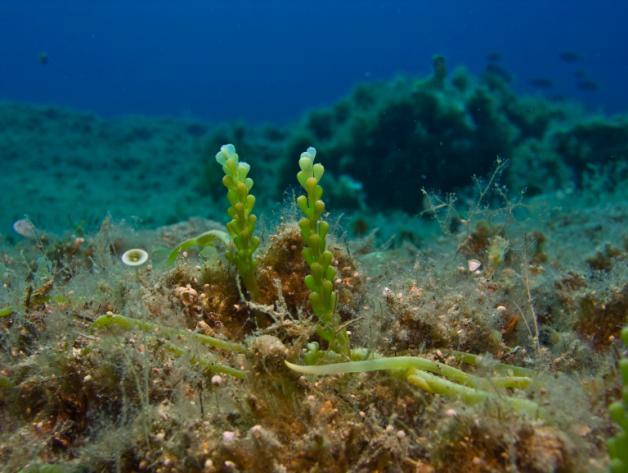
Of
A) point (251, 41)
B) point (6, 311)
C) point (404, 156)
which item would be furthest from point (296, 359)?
point (251, 41)

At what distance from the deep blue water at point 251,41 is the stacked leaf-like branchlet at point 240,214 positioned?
3993 inches

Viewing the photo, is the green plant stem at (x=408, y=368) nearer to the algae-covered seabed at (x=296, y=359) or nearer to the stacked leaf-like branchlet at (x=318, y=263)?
the algae-covered seabed at (x=296, y=359)

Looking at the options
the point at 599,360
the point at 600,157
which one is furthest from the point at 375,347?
the point at 600,157

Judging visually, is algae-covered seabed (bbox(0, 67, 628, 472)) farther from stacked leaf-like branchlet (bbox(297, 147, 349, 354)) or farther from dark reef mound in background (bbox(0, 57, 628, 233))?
dark reef mound in background (bbox(0, 57, 628, 233))

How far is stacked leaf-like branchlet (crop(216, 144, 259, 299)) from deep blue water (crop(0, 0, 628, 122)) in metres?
101

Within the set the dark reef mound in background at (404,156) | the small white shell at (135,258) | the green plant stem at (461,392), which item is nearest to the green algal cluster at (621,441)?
the green plant stem at (461,392)

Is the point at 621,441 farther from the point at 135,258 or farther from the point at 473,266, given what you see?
the point at 135,258

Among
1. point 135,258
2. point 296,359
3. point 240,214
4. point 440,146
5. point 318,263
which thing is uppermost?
point 440,146

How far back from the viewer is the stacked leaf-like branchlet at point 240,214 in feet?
7.96

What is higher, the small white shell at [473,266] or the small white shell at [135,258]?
the small white shell at [135,258]

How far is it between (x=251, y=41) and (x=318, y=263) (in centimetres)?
17047

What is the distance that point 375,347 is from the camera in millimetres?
2346

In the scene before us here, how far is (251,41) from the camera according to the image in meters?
157

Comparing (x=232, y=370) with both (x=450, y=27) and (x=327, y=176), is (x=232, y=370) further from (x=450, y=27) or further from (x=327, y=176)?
(x=450, y=27)
